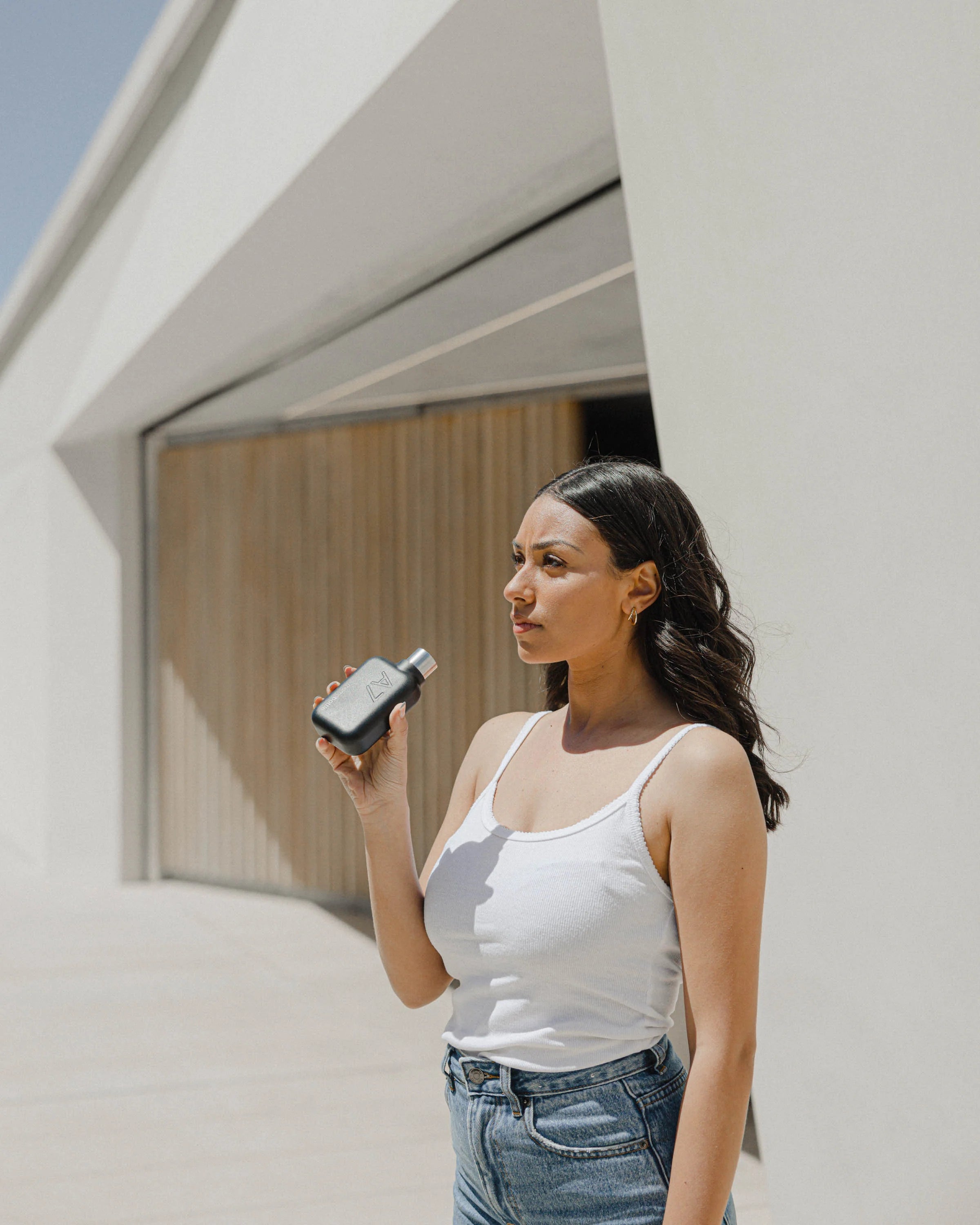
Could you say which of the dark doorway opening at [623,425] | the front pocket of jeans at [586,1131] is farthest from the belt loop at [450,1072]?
the dark doorway opening at [623,425]

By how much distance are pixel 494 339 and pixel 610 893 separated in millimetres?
4777

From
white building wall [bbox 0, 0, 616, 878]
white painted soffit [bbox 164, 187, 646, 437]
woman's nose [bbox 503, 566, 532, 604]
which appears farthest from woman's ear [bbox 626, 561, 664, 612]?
white painted soffit [bbox 164, 187, 646, 437]

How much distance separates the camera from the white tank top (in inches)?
47.5

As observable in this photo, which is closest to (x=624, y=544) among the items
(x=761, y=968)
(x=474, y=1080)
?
(x=474, y=1080)

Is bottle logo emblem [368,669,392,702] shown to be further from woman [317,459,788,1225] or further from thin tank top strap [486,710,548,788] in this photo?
thin tank top strap [486,710,548,788]

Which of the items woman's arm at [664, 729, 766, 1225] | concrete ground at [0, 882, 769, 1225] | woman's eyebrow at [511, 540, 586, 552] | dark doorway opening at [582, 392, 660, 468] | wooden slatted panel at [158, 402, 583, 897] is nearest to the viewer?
woman's arm at [664, 729, 766, 1225]

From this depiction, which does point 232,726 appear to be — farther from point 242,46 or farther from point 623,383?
point 242,46

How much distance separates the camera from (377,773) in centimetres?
146

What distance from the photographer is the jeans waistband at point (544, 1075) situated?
48.0 inches

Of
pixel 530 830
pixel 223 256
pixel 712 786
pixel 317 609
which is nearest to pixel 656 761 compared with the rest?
pixel 712 786

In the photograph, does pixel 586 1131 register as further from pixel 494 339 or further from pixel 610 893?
pixel 494 339

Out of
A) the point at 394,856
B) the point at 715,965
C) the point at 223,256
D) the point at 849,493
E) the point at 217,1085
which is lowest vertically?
the point at 217,1085

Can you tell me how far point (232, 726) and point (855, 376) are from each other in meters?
6.50

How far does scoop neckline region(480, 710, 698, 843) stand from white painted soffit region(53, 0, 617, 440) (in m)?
2.09
